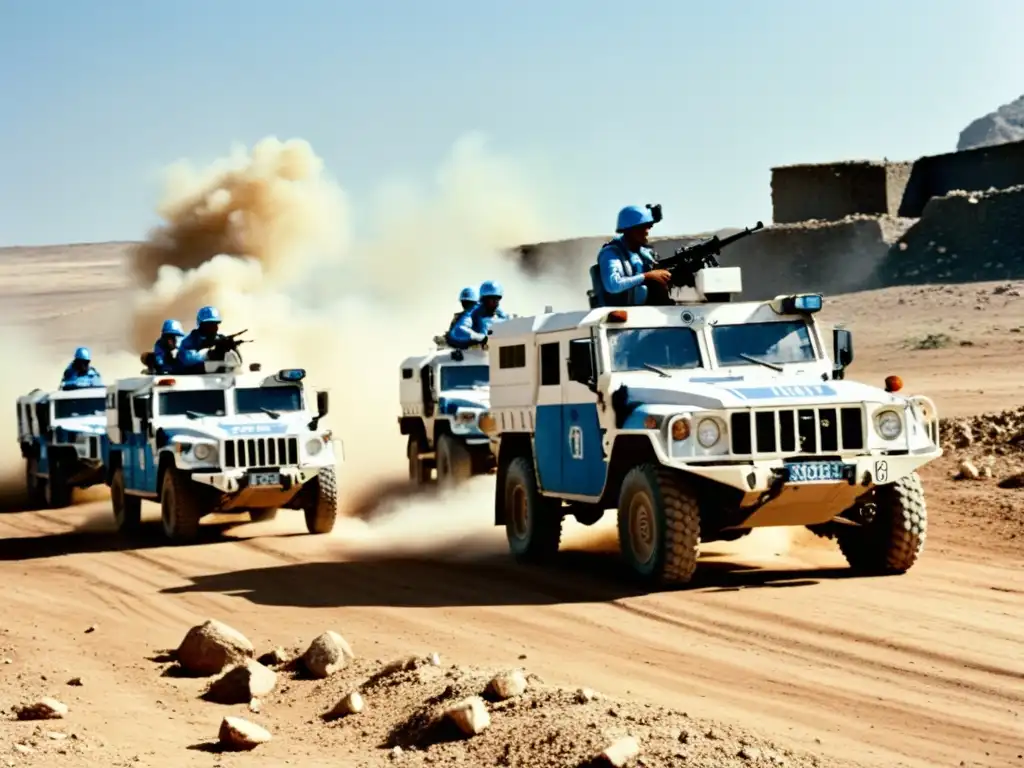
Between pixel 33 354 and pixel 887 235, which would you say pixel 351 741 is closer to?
pixel 887 235

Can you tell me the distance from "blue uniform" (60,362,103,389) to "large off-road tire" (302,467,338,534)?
8891 millimetres

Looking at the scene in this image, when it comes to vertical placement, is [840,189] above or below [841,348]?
above

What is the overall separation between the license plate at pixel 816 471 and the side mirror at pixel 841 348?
121cm

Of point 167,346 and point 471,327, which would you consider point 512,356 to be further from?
point 167,346

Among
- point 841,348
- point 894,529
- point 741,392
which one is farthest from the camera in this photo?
point 841,348

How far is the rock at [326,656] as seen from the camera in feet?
32.4

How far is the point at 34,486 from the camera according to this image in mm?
25578

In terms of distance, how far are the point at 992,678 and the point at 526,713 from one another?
2.42 m

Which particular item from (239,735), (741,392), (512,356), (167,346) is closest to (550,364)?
(512,356)

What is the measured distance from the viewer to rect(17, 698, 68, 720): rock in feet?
29.2

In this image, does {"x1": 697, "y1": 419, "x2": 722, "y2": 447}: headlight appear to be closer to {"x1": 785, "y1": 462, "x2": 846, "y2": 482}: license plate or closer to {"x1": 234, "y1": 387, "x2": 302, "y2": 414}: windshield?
{"x1": 785, "y1": 462, "x2": 846, "y2": 482}: license plate

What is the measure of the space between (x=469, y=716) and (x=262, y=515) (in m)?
12.7

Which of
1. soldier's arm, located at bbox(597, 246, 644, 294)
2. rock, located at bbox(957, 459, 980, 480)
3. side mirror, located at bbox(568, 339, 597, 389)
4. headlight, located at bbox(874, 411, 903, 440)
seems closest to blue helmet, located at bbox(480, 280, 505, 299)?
rock, located at bbox(957, 459, 980, 480)

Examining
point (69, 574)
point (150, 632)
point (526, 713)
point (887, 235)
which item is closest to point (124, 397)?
point (69, 574)
